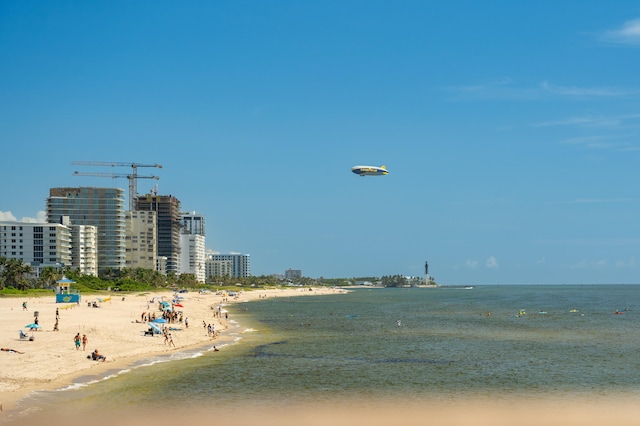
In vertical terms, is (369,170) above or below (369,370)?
above

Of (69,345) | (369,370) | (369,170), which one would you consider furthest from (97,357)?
(369,170)

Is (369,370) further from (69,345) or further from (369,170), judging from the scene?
(369,170)

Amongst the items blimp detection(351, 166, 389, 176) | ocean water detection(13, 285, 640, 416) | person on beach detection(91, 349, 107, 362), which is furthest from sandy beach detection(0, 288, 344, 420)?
Result: blimp detection(351, 166, 389, 176)

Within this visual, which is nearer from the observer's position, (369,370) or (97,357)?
(97,357)

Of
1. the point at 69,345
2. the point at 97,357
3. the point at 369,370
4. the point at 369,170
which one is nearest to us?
the point at 97,357

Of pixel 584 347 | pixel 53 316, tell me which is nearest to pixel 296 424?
pixel 584 347

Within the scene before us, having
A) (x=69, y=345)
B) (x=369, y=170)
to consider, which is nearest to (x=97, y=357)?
(x=69, y=345)

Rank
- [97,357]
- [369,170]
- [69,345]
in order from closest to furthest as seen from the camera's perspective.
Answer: [97,357] < [69,345] < [369,170]

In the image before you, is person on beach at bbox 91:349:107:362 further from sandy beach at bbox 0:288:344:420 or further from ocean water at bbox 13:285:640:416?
ocean water at bbox 13:285:640:416

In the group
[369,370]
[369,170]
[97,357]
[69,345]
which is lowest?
[369,370]

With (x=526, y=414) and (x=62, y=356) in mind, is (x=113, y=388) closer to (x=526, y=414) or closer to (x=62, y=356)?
(x=62, y=356)
